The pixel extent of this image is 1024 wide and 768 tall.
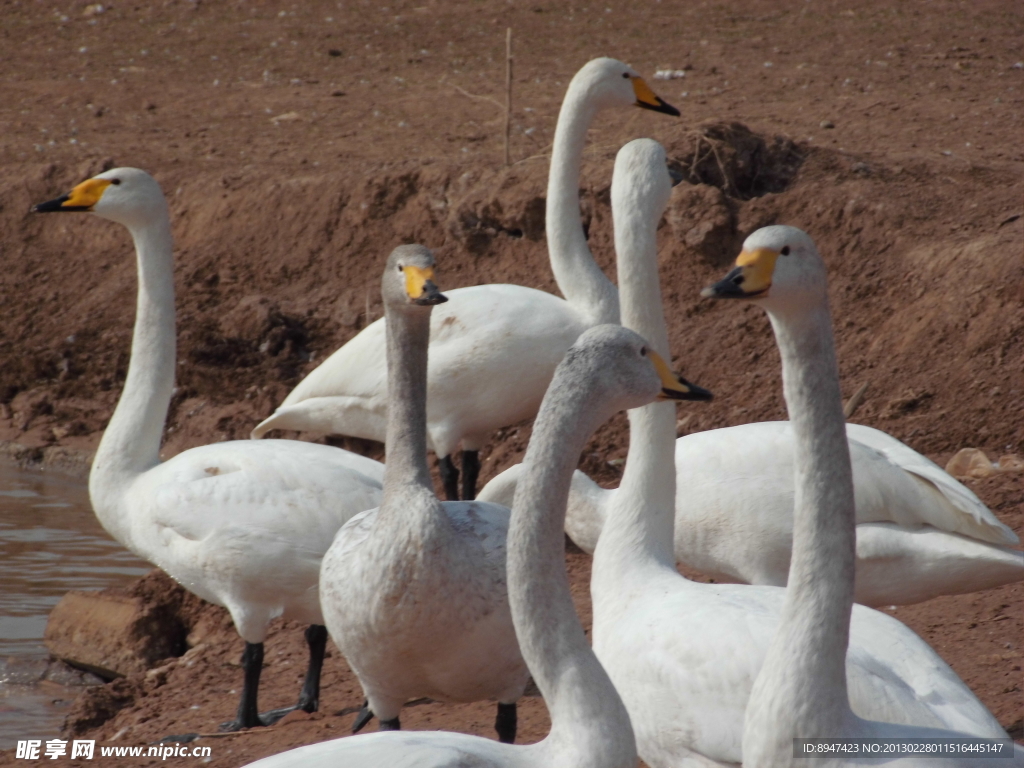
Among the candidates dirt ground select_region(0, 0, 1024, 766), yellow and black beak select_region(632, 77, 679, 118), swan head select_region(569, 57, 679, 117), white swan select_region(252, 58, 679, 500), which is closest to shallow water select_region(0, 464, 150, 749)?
dirt ground select_region(0, 0, 1024, 766)

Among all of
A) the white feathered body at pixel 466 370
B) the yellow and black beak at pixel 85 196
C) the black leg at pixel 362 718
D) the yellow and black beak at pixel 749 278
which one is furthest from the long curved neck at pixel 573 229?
the yellow and black beak at pixel 749 278

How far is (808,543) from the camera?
2848mm

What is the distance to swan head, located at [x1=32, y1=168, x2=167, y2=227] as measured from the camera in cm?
585

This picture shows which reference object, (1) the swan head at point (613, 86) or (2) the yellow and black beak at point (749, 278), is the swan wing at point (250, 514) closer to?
(2) the yellow and black beak at point (749, 278)

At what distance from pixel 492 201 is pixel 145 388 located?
385cm

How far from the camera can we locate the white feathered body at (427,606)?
12.3 ft

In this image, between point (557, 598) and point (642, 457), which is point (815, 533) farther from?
point (642, 457)

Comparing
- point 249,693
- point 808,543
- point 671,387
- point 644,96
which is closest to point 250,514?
point 249,693

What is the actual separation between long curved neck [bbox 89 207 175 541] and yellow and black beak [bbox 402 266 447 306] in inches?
Result: 72.1

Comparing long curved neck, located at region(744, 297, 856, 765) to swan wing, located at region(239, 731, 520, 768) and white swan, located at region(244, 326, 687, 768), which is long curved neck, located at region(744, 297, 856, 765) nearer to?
white swan, located at region(244, 326, 687, 768)

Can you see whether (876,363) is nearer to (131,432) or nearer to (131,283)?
(131,432)

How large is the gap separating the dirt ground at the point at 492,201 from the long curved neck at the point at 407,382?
1.03 metres

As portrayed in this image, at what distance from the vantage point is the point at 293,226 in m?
10.0

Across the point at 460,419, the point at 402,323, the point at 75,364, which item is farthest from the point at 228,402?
the point at 402,323
